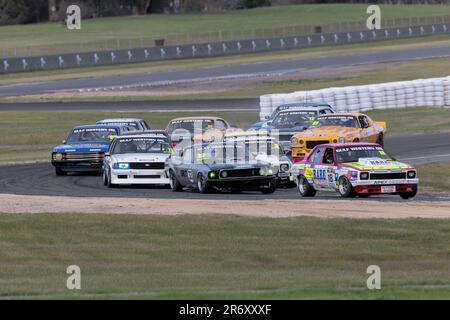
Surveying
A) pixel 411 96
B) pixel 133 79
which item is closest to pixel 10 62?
pixel 133 79

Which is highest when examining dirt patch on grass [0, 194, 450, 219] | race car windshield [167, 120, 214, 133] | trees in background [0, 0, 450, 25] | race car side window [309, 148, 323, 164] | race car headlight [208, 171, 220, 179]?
trees in background [0, 0, 450, 25]

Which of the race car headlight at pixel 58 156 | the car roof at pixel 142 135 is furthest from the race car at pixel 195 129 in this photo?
the race car headlight at pixel 58 156

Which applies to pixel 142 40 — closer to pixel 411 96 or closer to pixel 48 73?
pixel 48 73

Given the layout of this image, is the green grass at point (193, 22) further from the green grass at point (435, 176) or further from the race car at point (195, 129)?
the green grass at point (435, 176)

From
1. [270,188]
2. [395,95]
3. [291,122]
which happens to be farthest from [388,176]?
[395,95]

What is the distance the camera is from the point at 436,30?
9625 cm

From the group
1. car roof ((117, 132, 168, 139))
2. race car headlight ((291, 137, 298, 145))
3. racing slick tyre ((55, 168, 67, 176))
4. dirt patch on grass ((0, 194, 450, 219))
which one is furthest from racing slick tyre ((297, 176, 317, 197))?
racing slick tyre ((55, 168, 67, 176))

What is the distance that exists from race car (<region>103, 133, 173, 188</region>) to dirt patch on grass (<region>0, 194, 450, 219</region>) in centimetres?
325

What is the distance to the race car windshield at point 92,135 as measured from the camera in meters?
30.0

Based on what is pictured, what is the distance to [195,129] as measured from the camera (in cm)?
3209

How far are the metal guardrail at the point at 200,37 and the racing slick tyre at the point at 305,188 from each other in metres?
62.0

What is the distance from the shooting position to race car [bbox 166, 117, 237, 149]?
101 feet

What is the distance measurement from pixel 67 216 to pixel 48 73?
Result: 55615 mm

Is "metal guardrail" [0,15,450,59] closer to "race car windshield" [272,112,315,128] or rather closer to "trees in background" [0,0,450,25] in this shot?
"trees in background" [0,0,450,25]
